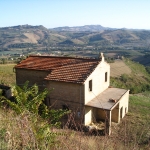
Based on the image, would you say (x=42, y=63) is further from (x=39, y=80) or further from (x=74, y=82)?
(x=74, y=82)

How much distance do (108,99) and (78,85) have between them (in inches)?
136

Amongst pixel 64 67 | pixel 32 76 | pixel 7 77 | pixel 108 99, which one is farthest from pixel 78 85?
pixel 7 77

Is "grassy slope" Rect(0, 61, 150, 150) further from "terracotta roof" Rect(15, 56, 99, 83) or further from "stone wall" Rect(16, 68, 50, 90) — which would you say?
"stone wall" Rect(16, 68, 50, 90)

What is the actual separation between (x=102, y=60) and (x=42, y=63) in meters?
6.20

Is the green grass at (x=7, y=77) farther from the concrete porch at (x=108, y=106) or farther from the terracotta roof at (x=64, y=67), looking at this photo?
the concrete porch at (x=108, y=106)

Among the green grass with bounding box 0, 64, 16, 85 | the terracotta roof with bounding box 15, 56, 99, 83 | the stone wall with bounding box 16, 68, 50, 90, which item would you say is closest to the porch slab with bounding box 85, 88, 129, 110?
the terracotta roof with bounding box 15, 56, 99, 83

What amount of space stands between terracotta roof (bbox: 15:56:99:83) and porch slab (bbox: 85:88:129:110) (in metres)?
2.43

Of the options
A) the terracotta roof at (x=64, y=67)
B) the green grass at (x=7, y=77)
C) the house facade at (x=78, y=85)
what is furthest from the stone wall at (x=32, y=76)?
the green grass at (x=7, y=77)

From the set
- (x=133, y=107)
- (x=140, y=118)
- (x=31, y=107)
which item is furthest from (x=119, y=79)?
(x=31, y=107)

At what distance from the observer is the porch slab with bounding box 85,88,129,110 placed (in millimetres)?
A: 18269

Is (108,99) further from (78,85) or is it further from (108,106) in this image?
(78,85)

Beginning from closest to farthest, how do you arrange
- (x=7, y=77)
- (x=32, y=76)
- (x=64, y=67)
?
(x=64, y=67), (x=32, y=76), (x=7, y=77)

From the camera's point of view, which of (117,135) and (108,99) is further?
(108,99)

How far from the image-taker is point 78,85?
18.4 meters
